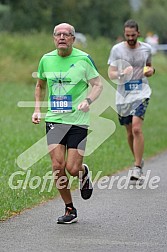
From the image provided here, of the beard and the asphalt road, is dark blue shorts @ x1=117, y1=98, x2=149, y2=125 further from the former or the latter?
the asphalt road

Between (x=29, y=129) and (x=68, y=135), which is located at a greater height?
(x=68, y=135)

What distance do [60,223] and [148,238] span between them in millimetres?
1229

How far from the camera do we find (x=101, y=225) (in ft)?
30.4

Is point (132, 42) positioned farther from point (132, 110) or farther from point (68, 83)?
point (68, 83)

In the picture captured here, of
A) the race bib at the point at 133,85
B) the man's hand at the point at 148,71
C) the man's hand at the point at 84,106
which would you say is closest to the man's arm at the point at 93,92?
the man's hand at the point at 84,106

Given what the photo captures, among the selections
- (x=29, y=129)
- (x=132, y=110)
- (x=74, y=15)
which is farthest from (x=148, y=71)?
(x=74, y=15)

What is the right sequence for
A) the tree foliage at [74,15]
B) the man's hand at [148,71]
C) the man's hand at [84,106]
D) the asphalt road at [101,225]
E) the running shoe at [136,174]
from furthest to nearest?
the tree foliage at [74,15] → the running shoe at [136,174] → the man's hand at [148,71] → the man's hand at [84,106] → the asphalt road at [101,225]

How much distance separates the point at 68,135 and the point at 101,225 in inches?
38.4

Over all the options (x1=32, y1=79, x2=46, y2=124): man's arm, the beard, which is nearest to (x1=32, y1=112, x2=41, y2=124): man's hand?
(x1=32, y1=79, x2=46, y2=124): man's arm

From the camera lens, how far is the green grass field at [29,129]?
37.6 ft

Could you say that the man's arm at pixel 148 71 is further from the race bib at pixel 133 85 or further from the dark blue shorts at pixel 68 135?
the dark blue shorts at pixel 68 135

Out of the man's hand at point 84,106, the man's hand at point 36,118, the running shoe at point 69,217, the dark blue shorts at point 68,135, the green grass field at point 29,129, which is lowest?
the green grass field at point 29,129

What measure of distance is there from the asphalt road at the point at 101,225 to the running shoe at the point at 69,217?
7 centimetres

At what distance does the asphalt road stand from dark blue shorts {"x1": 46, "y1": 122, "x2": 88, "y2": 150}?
825 millimetres
